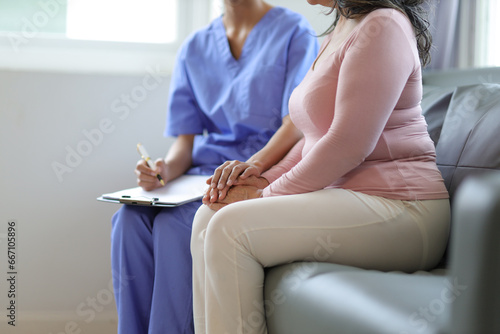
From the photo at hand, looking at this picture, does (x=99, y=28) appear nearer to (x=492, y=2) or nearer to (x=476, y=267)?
(x=492, y=2)

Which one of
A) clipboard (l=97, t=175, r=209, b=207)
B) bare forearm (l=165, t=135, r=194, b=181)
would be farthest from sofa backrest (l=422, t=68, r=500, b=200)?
bare forearm (l=165, t=135, r=194, b=181)

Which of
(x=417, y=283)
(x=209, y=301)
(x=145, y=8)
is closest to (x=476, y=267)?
(x=417, y=283)

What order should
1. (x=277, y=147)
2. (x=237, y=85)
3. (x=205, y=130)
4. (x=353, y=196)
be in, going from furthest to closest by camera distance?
(x=205, y=130) → (x=237, y=85) → (x=277, y=147) → (x=353, y=196)

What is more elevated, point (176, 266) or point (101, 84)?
point (101, 84)

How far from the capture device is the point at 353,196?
3.35 feet

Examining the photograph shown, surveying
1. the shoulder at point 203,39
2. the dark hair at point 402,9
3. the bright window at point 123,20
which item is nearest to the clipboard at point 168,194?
the shoulder at point 203,39

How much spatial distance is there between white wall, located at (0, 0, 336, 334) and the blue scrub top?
0.25m

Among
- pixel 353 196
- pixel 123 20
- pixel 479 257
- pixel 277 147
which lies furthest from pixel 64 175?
pixel 479 257

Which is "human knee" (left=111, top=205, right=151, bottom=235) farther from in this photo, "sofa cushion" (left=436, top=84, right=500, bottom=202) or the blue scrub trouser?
"sofa cushion" (left=436, top=84, right=500, bottom=202)

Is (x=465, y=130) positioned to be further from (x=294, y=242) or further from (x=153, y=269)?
(x=153, y=269)

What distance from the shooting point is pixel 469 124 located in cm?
118

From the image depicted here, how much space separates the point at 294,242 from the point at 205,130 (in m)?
0.89

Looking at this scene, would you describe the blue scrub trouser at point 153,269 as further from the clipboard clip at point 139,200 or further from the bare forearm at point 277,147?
the bare forearm at point 277,147

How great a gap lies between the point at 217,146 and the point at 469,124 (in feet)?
2.25
